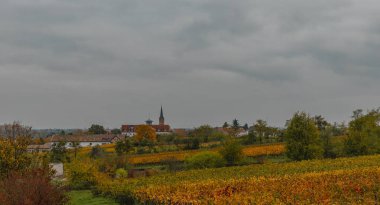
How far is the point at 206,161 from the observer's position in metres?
46.2

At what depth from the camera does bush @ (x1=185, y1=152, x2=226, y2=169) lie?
45.2m

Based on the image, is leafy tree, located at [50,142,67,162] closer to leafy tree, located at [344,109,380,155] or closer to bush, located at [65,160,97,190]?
bush, located at [65,160,97,190]

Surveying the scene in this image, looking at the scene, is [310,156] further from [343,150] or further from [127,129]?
→ [127,129]

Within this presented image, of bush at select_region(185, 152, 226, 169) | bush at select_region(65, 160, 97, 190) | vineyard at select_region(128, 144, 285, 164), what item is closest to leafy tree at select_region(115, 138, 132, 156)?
vineyard at select_region(128, 144, 285, 164)

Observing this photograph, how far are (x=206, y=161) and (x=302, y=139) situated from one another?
9.22 meters

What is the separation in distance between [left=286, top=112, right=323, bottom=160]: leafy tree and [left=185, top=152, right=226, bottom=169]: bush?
22.1 feet

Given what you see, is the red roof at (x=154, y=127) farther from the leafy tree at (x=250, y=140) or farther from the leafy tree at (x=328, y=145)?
the leafy tree at (x=328, y=145)

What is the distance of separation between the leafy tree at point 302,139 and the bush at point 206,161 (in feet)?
22.1

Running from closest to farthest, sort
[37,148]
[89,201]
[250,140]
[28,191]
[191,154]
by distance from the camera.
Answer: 1. [28,191]
2. [89,201]
3. [37,148]
4. [191,154]
5. [250,140]

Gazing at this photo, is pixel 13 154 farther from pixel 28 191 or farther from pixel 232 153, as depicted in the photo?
pixel 232 153

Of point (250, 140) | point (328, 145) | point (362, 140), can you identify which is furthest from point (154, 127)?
point (362, 140)

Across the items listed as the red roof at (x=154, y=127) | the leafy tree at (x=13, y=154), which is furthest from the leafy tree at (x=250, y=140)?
the red roof at (x=154, y=127)

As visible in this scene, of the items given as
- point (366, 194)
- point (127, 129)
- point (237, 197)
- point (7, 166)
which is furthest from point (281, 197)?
point (127, 129)

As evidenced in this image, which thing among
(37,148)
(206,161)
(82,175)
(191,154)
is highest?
(37,148)
